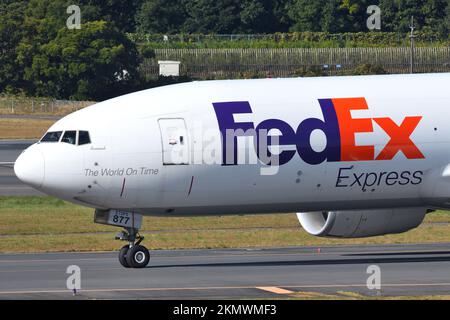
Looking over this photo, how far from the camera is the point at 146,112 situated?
113 ft

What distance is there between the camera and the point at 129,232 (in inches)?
1368

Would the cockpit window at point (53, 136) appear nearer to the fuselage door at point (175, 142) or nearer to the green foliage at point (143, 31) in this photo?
the fuselage door at point (175, 142)

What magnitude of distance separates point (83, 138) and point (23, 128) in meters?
69.7

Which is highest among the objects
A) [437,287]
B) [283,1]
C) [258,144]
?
[283,1]

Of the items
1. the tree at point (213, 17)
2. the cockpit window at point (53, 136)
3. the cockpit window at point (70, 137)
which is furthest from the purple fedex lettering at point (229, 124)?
the tree at point (213, 17)

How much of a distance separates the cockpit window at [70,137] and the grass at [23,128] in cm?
6041

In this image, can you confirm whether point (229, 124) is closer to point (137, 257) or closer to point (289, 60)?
point (137, 257)

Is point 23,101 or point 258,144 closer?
point 258,144

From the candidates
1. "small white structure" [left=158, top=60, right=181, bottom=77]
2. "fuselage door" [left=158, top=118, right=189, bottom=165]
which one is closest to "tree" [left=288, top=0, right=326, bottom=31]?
"small white structure" [left=158, top=60, right=181, bottom=77]

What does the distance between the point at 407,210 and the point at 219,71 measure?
84.4 m

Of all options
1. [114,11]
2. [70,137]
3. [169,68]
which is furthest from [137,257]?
[114,11]

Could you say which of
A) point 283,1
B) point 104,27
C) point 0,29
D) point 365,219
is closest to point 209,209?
point 365,219

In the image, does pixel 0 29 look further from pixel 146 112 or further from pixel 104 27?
pixel 146 112

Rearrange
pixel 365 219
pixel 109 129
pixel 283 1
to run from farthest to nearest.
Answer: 1. pixel 283 1
2. pixel 365 219
3. pixel 109 129
